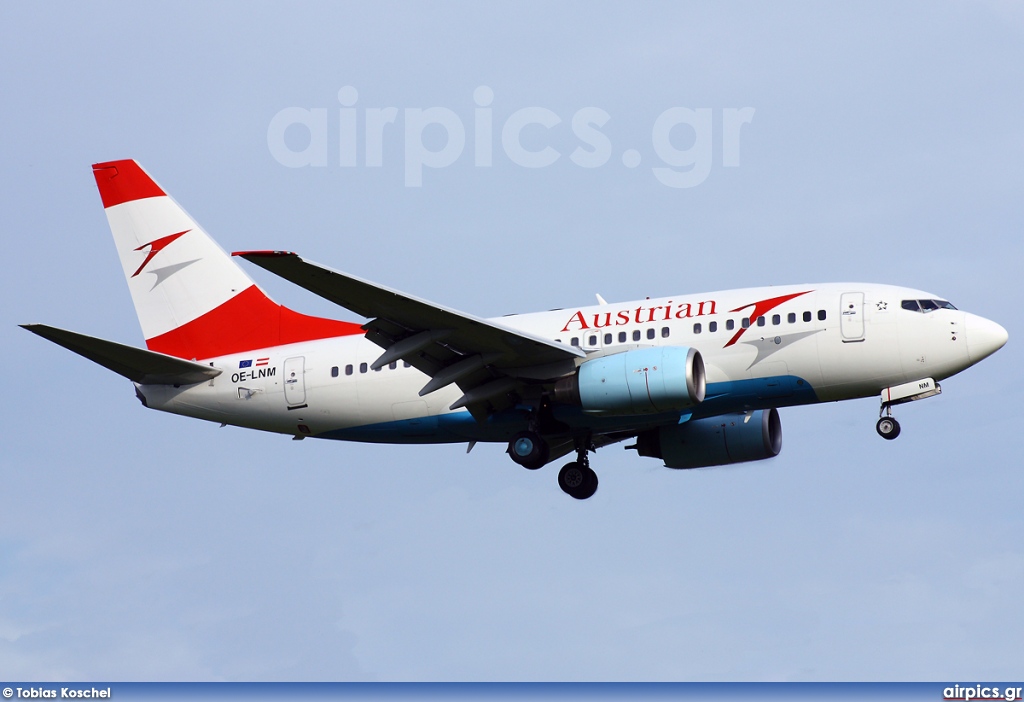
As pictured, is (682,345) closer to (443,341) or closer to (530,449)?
(530,449)

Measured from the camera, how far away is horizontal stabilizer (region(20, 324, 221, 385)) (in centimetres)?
3142

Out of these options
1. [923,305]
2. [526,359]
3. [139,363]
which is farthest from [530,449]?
[139,363]

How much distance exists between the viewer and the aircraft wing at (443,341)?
2703cm

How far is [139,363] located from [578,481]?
12.3 m

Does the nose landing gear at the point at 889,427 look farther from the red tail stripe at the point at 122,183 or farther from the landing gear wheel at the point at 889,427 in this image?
the red tail stripe at the point at 122,183

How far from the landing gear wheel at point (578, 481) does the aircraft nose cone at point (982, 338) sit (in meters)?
10.5

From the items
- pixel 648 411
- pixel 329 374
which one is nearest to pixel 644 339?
pixel 648 411

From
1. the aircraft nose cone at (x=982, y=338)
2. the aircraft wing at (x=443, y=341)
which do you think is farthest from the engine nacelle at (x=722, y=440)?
the aircraft nose cone at (x=982, y=338)

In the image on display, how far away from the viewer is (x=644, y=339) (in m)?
31.4

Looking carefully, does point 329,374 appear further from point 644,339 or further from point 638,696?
point 638,696

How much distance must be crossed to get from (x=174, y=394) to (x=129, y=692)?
26.2 feet

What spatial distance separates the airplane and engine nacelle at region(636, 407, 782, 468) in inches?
1.7

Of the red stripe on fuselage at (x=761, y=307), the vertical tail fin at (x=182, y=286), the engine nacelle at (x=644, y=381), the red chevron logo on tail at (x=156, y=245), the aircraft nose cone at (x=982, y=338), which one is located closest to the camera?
the engine nacelle at (x=644, y=381)

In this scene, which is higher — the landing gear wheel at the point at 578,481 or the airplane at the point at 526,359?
the airplane at the point at 526,359
